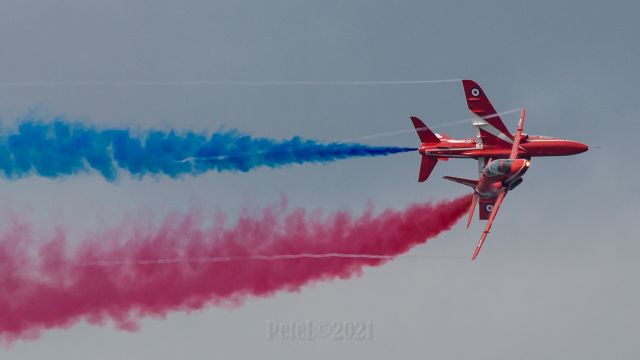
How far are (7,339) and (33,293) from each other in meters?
2.62

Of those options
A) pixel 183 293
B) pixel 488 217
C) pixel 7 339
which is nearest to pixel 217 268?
pixel 183 293

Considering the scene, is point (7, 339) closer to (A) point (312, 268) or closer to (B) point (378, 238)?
(A) point (312, 268)

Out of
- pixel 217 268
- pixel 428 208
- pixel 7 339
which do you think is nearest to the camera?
pixel 7 339

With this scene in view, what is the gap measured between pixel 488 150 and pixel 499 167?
73.1 inches

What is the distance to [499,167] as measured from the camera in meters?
58.0

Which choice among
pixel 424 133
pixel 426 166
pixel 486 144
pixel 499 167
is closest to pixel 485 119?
pixel 486 144

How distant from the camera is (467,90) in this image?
60.6 meters

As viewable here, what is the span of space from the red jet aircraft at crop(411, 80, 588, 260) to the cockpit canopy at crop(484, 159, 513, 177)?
3.0 inches

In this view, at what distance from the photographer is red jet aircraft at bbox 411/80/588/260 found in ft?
193

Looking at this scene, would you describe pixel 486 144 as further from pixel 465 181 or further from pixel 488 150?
pixel 465 181

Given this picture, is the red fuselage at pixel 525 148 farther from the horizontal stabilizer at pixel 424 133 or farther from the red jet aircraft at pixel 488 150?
the horizontal stabilizer at pixel 424 133

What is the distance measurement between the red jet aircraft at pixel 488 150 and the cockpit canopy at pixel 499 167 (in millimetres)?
75

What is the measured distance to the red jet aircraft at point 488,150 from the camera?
2314 inches

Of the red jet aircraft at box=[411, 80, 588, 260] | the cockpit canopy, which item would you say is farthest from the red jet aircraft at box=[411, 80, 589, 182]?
the cockpit canopy
